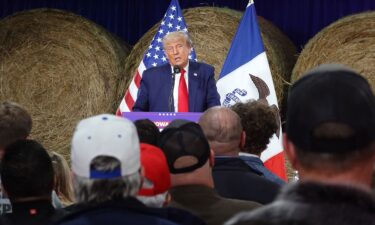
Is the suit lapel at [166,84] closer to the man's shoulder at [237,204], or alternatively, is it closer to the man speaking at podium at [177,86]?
the man speaking at podium at [177,86]

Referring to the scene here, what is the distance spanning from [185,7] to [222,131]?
521cm

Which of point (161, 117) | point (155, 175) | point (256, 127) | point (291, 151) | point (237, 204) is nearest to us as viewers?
point (291, 151)

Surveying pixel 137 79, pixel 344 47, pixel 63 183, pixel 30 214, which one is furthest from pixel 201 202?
pixel 344 47

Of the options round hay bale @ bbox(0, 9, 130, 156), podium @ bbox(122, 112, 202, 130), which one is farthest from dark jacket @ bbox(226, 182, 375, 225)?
round hay bale @ bbox(0, 9, 130, 156)

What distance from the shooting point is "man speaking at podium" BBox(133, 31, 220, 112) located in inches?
239

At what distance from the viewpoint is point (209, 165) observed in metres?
2.91

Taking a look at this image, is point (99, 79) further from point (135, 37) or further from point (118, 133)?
point (118, 133)

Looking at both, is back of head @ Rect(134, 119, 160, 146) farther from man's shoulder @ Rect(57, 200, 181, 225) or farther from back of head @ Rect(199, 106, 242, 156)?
man's shoulder @ Rect(57, 200, 181, 225)

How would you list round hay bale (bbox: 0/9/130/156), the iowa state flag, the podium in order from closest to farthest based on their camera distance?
1. the podium
2. the iowa state flag
3. round hay bale (bbox: 0/9/130/156)

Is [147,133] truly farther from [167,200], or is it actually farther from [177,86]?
[177,86]

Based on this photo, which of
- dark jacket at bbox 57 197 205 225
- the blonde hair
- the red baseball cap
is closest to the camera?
dark jacket at bbox 57 197 205 225

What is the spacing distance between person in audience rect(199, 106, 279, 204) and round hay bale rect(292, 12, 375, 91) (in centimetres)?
390

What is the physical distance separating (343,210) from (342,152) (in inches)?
5.3

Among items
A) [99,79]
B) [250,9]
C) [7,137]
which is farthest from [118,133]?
[99,79]
